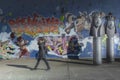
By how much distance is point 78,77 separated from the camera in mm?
14633

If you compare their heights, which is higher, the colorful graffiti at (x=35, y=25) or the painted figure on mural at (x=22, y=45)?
the colorful graffiti at (x=35, y=25)

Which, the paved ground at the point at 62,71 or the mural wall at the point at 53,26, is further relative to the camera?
the mural wall at the point at 53,26

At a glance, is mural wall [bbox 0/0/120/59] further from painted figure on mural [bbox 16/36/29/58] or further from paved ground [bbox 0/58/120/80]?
paved ground [bbox 0/58/120/80]

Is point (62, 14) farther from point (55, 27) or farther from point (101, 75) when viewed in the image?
point (101, 75)

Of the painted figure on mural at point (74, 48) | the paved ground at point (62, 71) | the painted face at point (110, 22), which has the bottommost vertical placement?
the paved ground at point (62, 71)

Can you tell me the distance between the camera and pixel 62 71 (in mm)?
16281

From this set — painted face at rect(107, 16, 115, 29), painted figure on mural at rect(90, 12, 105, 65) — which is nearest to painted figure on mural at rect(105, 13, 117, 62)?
painted face at rect(107, 16, 115, 29)

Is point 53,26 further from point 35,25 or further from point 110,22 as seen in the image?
point 110,22

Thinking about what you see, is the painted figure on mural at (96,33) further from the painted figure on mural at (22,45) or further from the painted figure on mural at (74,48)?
the painted figure on mural at (22,45)

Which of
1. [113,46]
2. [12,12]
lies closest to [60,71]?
[113,46]

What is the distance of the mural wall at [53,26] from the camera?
20.5m

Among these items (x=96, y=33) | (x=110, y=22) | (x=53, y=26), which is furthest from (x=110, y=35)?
(x=53, y=26)

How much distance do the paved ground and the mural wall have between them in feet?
4.47

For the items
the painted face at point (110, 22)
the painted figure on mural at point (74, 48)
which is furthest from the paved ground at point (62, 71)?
the painted face at point (110, 22)
